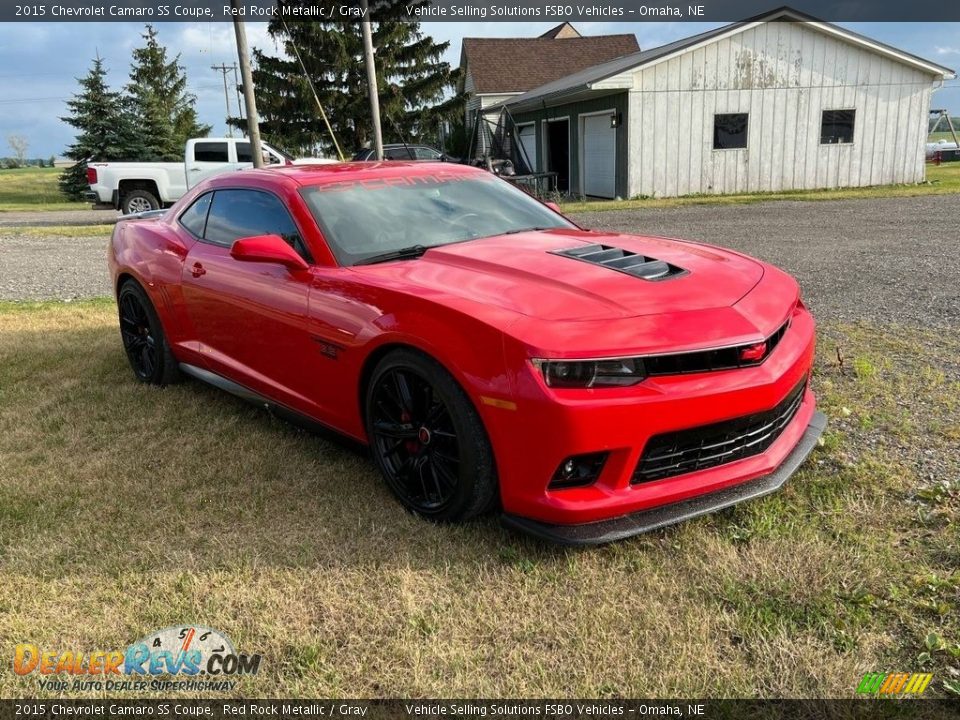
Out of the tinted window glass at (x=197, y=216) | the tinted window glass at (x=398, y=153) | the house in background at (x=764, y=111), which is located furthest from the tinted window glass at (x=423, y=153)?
the tinted window glass at (x=197, y=216)

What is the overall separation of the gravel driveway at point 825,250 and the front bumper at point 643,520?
12.0 ft

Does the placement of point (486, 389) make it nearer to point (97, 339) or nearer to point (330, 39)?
point (97, 339)

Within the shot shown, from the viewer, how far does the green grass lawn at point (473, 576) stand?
230cm

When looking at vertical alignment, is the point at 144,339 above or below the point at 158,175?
below

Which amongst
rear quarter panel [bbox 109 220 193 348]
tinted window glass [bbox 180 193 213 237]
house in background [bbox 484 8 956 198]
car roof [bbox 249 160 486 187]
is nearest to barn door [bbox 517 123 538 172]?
house in background [bbox 484 8 956 198]

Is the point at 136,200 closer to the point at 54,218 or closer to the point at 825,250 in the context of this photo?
the point at 54,218

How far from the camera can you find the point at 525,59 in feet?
105

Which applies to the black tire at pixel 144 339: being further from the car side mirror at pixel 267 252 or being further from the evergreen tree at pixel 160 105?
the evergreen tree at pixel 160 105

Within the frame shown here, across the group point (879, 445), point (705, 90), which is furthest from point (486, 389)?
point (705, 90)

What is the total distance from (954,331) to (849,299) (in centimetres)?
123

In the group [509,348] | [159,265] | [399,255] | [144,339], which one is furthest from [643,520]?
[144,339]

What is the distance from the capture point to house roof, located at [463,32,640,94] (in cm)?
3044

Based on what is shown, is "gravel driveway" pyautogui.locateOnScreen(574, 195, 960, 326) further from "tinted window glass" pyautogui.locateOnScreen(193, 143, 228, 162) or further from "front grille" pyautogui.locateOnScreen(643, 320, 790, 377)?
"tinted window glass" pyautogui.locateOnScreen(193, 143, 228, 162)

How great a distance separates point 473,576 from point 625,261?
4.92 feet
